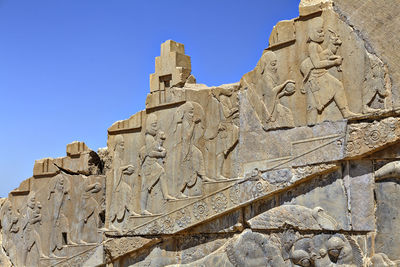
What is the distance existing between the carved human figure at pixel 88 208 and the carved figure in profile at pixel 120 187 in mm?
736

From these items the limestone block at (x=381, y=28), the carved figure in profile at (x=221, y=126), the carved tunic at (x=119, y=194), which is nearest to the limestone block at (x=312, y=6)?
the limestone block at (x=381, y=28)

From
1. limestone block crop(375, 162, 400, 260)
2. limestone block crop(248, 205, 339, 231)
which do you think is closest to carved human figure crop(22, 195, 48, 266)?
limestone block crop(248, 205, 339, 231)

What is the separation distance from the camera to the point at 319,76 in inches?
257

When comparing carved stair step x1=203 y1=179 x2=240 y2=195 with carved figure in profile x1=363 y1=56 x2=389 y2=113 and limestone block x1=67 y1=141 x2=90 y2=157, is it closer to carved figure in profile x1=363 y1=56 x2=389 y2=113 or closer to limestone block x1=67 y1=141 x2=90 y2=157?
carved figure in profile x1=363 y1=56 x2=389 y2=113

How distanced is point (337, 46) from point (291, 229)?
2272 millimetres

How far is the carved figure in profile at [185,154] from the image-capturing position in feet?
25.2

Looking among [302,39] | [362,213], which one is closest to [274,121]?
[302,39]

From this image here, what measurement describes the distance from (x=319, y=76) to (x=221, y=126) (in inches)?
63.7

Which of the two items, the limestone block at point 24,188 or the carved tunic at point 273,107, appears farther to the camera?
the limestone block at point 24,188

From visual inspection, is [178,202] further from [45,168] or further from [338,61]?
[45,168]

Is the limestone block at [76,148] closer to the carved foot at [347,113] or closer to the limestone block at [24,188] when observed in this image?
the limestone block at [24,188]

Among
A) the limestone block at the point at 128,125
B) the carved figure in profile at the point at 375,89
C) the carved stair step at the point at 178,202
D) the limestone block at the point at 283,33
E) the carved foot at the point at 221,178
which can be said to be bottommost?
the carved stair step at the point at 178,202

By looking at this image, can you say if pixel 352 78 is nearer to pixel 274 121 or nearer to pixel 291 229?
pixel 274 121

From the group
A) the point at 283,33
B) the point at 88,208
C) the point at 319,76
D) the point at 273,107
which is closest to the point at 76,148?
the point at 88,208
